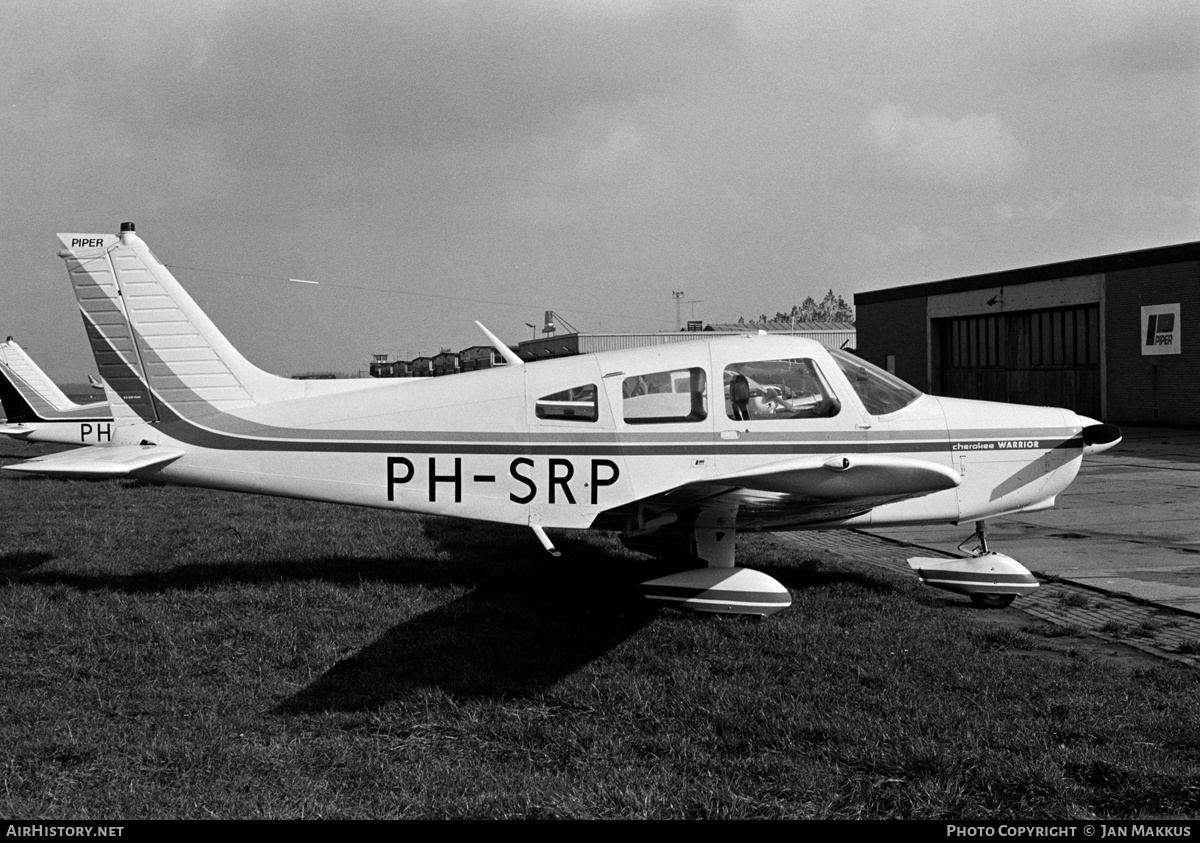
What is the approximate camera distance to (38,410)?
19.8 meters

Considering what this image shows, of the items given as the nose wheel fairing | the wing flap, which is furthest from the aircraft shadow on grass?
the wing flap

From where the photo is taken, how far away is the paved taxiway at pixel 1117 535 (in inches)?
348

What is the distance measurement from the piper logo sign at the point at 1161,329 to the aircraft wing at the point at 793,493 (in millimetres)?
25191

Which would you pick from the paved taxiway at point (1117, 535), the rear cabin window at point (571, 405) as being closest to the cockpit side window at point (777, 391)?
the rear cabin window at point (571, 405)

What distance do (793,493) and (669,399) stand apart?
1.80 metres

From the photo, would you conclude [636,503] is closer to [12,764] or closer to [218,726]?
[218,726]

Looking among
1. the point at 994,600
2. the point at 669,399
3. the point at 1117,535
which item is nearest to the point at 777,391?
the point at 669,399

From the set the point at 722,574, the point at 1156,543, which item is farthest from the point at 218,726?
the point at 1156,543

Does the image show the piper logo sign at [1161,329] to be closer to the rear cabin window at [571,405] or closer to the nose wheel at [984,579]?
the nose wheel at [984,579]

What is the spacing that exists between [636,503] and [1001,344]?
3042 centimetres

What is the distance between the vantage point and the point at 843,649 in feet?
21.3

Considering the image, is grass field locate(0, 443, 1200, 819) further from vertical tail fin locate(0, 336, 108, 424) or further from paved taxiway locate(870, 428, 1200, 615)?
vertical tail fin locate(0, 336, 108, 424)

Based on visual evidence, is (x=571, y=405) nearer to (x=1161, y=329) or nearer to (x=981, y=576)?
(x=981, y=576)
